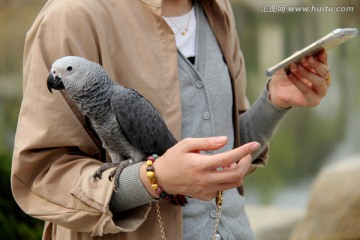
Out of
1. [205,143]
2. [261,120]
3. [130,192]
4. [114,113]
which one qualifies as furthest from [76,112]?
[261,120]

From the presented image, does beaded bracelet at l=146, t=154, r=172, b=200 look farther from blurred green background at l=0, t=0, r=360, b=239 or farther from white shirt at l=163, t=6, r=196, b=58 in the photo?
blurred green background at l=0, t=0, r=360, b=239

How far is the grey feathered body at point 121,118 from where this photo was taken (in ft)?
3.79

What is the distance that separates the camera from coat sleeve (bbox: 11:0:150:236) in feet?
3.73

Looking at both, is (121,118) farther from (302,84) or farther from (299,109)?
(299,109)

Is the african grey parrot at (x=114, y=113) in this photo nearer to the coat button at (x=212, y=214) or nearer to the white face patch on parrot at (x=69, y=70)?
the white face patch on parrot at (x=69, y=70)

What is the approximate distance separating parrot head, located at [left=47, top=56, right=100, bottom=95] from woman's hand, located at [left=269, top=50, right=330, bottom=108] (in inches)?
17.1

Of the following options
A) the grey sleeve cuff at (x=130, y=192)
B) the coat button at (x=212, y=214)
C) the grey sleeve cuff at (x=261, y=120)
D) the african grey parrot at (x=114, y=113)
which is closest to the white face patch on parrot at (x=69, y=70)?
the african grey parrot at (x=114, y=113)

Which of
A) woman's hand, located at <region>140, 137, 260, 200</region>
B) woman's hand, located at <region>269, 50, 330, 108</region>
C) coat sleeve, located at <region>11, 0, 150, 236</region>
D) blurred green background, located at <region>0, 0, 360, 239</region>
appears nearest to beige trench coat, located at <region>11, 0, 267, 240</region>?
coat sleeve, located at <region>11, 0, 150, 236</region>

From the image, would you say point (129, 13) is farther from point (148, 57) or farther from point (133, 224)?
point (133, 224)

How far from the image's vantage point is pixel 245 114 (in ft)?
4.85

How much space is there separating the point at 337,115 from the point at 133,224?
4140 millimetres

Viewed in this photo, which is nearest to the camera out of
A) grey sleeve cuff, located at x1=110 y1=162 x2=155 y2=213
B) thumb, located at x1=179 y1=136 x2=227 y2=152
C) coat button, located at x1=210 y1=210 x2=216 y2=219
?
thumb, located at x1=179 y1=136 x2=227 y2=152

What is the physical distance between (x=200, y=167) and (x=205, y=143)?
4 centimetres

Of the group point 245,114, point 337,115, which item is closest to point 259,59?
point 337,115
